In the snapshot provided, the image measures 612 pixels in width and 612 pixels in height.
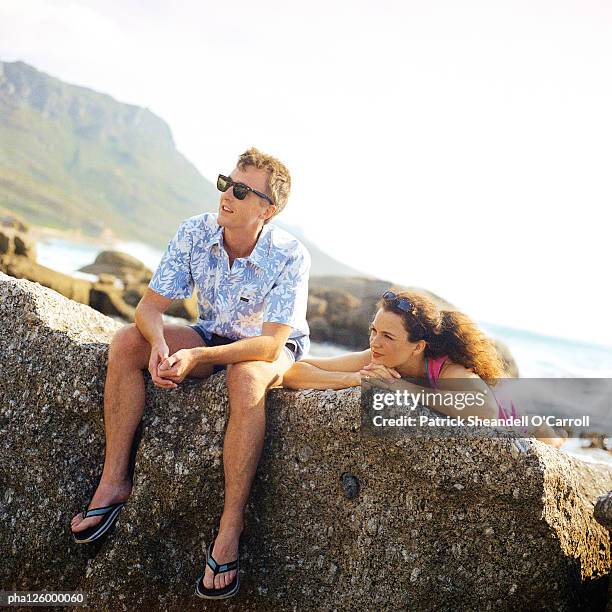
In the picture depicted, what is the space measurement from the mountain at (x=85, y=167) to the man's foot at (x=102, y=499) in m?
107

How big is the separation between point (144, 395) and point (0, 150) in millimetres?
157560

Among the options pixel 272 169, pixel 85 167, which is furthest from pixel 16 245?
pixel 85 167

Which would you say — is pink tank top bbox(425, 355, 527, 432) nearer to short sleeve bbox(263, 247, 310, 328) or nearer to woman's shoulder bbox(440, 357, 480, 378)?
woman's shoulder bbox(440, 357, 480, 378)

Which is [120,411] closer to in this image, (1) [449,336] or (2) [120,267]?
(1) [449,336]

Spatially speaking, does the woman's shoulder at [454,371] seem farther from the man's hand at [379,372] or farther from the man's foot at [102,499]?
the man's foot at [102,499]

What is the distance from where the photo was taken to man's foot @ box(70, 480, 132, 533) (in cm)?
381

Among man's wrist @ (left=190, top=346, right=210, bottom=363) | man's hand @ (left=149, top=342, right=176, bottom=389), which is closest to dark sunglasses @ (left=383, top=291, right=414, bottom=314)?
man's wrist @ (left=190, top=346, right=210, bottom=363)

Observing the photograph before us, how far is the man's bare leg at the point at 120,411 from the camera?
12.9 feet

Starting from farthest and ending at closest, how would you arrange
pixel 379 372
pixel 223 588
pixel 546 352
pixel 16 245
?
pixel 546 352 → pixel 16 245 → pixel 379 372 → pixel 223 588

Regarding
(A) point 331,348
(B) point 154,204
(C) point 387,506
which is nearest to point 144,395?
(C) point 387,506

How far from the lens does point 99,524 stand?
12.6ft

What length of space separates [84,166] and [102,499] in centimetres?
16437

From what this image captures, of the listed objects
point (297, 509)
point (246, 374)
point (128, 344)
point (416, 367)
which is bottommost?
point (297, 509)

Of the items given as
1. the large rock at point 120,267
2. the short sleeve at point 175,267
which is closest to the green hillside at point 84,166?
the large rock at point 120,267
